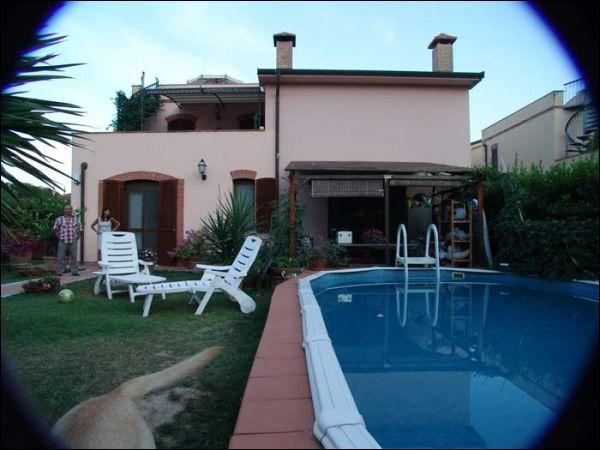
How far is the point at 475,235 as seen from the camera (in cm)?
1073

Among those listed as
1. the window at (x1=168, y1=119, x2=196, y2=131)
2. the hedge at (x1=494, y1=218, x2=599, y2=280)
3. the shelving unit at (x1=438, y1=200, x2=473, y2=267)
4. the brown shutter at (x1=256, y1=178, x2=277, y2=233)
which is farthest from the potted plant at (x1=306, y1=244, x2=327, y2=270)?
the window at (x1=168, y1=119, x2=196, y2=131)

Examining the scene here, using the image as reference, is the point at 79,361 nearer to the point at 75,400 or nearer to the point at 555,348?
the point at 75,400

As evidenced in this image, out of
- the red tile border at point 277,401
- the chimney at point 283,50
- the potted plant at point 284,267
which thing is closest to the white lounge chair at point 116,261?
the potted plant at point 284,267

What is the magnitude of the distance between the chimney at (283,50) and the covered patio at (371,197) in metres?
3.57

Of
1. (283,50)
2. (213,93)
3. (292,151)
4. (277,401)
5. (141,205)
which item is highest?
(283,50)

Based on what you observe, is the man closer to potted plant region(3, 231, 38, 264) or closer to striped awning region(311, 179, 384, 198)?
potted plant region(3, 231, 38, 264)

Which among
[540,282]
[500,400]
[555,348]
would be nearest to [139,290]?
[500,400]

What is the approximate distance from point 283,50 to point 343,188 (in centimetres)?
554

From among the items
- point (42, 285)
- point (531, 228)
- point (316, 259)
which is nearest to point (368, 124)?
point (316, 259)

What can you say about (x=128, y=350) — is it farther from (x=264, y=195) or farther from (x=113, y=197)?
(x=113, y=197)

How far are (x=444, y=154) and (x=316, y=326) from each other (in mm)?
10345

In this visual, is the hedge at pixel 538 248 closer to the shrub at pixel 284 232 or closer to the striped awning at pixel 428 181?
the striped awning at pixel 428 181

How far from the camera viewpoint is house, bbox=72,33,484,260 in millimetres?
12000

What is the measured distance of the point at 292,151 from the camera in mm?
12258
